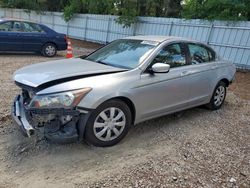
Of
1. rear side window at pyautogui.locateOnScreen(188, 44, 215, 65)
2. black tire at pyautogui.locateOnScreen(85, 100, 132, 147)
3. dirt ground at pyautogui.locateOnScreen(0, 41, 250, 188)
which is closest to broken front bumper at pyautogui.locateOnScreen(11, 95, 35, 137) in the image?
dirt ground at pyautogui.locateOnScreen(0, 41, 250, 188)

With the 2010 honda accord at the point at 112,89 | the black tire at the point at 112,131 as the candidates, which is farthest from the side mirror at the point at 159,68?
the black tire at the point at 112,131

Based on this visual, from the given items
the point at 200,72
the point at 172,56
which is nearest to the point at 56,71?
the point at 172,56

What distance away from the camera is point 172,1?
654 inches

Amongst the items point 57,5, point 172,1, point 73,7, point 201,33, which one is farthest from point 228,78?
point 57,5

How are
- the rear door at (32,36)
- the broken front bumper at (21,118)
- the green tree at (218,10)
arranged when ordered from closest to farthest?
the broken front bumper at (21,118) < the green tree at (218,10) < the rear door at (32,36)

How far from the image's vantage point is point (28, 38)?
1120cm

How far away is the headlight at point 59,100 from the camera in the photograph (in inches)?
139

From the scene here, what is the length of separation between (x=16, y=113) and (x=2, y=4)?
95.4 feet

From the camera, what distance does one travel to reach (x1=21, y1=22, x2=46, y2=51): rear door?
11133mm

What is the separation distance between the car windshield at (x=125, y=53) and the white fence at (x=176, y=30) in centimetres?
689

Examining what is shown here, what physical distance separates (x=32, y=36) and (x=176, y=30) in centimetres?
614

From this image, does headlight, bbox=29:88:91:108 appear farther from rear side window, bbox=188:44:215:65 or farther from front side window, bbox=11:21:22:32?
front side window, bbox=11:21:22:32

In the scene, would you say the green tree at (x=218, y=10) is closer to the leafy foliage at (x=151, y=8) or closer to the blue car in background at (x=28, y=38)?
the leafy foliage at (x=151, y=8)

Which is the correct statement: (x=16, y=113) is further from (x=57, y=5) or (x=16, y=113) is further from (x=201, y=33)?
(x=57, y=5)
